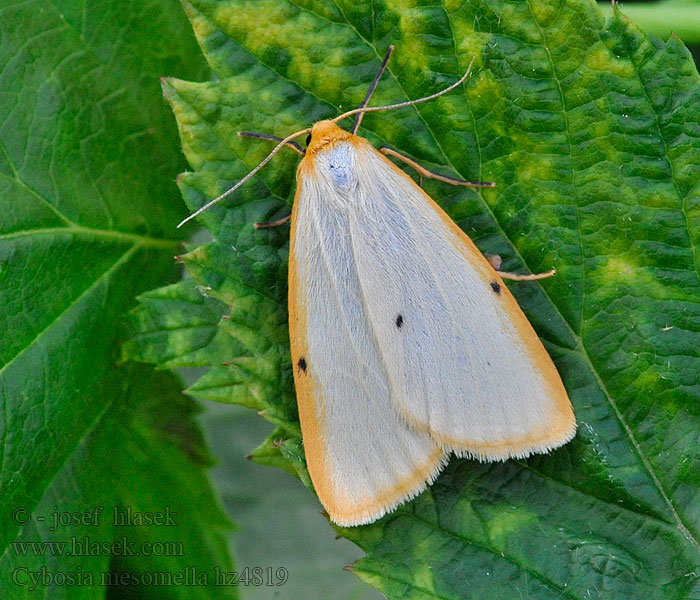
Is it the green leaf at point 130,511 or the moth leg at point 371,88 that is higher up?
the moth leg at point 371,88

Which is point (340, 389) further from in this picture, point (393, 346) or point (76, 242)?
point (76, 242)

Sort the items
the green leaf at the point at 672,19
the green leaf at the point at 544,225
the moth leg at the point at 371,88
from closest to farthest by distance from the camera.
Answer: the green leaf at the point at 544,225 < the moth leg at the point at 371,88 < the green leaf at the point at 672,19

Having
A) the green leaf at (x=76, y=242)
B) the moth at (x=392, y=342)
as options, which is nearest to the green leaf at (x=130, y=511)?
the green leaf at (x=76, y=242)

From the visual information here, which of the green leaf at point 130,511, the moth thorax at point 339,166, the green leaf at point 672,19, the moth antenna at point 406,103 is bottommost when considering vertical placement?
the green leaf at point 130,511

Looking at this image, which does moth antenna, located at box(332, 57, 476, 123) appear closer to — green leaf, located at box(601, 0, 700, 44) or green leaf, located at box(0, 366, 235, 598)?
green leaf, located at box(601, 0, 700, 44)

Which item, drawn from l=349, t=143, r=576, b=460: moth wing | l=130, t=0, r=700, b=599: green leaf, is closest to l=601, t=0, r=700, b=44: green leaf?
l=130, t=0, r=700, b=599: green leaf

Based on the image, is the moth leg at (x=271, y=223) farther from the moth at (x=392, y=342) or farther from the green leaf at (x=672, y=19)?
the green leaf at (x=672, y=19)
